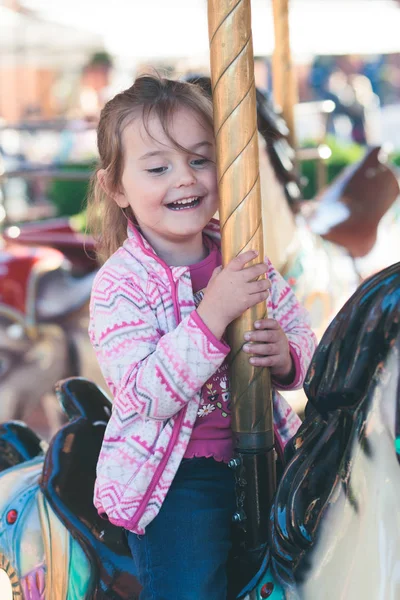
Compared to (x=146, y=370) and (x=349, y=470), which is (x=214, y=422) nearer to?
(x=146, y=370)

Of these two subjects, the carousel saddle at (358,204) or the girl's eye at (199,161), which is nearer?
the girl's eye at (199,161)

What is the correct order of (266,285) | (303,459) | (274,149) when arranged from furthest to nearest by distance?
(274,149) → (266,285) → (303,459)

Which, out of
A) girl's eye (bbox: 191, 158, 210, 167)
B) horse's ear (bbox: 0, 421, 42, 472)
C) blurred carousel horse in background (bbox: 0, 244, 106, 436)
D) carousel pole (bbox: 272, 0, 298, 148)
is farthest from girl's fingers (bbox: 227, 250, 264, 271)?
blurred carousel horse in background (bbox: 0, 244, 106, 436)

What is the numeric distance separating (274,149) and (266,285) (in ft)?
4.49

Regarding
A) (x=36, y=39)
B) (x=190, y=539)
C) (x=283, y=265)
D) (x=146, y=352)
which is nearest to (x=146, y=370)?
(x=146, y=352)

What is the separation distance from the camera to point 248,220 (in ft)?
4.15

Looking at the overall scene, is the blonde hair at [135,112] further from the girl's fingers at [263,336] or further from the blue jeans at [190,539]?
the blue jeans at [190,539]

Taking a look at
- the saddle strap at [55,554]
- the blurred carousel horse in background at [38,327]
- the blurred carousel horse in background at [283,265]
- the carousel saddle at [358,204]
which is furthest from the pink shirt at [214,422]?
the blurred carousel horse in background at [38,327]

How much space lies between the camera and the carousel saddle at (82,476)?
1.44 metres

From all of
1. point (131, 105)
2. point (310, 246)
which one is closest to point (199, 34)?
point (310, 246)

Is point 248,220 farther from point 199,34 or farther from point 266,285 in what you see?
point 199,34

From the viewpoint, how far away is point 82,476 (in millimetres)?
1556

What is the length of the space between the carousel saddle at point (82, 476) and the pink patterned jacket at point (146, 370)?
114 millimetres

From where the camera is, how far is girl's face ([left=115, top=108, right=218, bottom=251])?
135 cm
